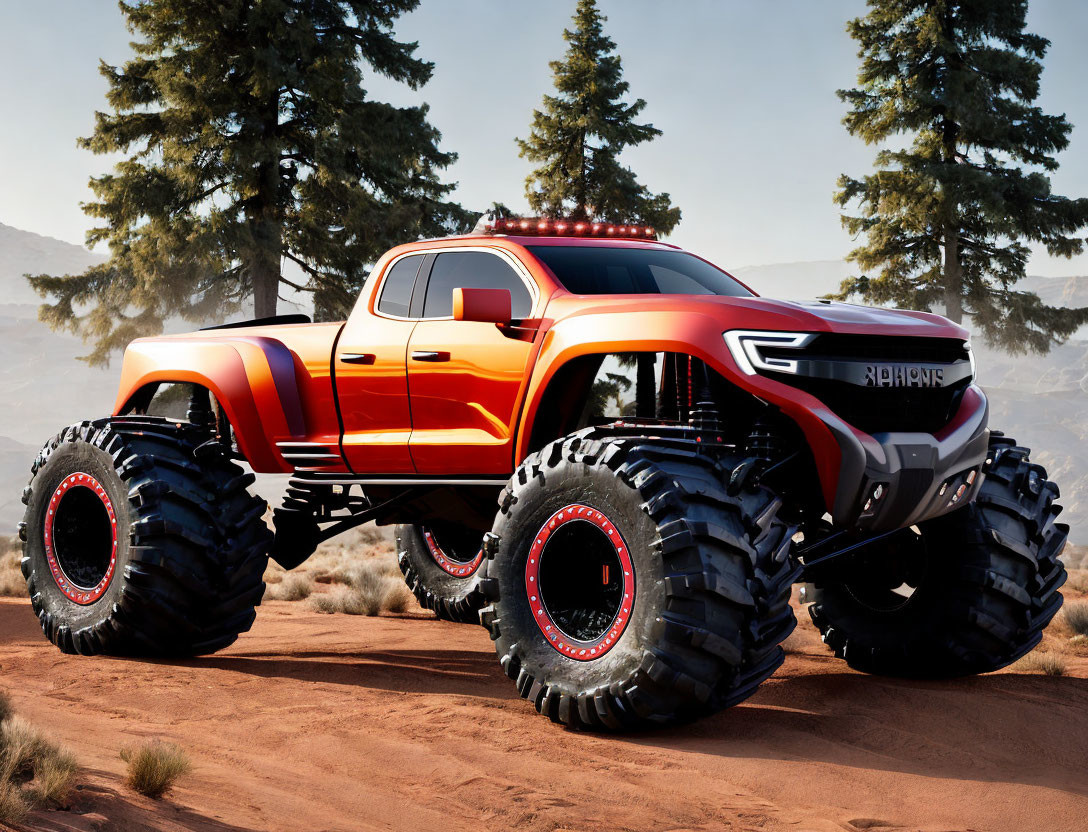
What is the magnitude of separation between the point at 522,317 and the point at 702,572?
2.27m

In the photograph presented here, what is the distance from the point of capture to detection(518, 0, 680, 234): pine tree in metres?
29.2

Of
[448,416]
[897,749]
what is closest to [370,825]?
[897,749]

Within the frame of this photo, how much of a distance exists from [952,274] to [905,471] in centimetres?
2558

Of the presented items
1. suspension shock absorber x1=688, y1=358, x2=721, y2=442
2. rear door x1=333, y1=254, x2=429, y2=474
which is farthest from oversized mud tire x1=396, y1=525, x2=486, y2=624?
suspension shock absorber x1=688, y1=358, x2=721, y2=442

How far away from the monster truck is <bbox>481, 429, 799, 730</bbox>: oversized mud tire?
0.05 ft

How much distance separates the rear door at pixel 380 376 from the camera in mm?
7711

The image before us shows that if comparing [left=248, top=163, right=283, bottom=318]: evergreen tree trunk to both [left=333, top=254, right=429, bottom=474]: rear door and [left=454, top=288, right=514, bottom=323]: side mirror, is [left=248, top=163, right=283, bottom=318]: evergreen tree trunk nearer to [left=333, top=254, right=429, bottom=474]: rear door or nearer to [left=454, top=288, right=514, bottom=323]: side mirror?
[left=333, top=254, right=429, bottom=474]: rear door

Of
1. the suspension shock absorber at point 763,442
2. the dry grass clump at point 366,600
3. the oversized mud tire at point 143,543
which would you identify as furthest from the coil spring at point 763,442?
the dry grass clump at point 366,600

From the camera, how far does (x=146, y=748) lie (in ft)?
15.5

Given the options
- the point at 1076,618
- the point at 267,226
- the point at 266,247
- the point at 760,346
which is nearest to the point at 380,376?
the point at 760,346

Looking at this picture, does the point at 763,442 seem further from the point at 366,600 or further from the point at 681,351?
the point at 366,600

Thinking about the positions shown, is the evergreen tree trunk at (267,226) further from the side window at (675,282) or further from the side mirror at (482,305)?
the side mirror at (482,305)

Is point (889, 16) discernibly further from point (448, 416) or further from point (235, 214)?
point (448, 416)

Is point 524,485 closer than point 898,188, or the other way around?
point 524,485
